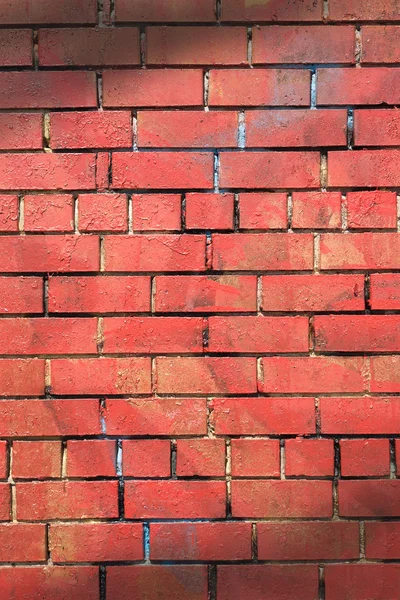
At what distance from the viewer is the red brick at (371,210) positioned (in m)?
1.45

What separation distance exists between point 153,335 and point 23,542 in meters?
0.63

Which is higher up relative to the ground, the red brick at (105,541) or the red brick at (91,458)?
the red brick at (91,458)

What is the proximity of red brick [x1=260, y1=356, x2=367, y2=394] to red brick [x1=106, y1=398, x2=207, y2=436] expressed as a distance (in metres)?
0.19

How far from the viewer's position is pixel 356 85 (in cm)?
144

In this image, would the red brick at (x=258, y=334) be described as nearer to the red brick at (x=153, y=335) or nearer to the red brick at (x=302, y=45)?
the red brick at (x=153, y=335)

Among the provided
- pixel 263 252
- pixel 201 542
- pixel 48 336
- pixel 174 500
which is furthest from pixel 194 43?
pixel 201 542

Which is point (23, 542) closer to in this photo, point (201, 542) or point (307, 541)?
point (201, 542)

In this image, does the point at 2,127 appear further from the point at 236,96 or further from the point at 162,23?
the point at 236,96

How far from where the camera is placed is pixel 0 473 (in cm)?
145

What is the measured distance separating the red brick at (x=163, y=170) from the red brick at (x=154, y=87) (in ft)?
0.44

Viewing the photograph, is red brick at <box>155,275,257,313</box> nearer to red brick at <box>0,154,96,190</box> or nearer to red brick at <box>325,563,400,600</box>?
red brick at <box>0,154,96,190</box>

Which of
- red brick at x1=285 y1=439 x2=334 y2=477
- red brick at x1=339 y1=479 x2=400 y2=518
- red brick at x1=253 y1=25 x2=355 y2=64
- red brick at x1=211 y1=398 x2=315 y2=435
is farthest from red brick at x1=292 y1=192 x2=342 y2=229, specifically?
red brick at x1=339 y1=479 x2=400 y2=518

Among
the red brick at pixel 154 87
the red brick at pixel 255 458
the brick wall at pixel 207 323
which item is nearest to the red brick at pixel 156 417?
the brick wall at pixel 207 323

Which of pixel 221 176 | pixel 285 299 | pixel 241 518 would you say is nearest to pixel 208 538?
pixel 241 518
